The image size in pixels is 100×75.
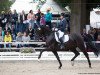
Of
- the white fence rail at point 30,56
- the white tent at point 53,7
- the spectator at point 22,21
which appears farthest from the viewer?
the white tent at point 53,7

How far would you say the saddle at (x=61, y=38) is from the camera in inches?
740

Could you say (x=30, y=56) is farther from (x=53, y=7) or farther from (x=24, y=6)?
(x=24, y=6)

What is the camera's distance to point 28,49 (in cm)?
2253

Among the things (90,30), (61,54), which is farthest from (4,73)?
(90,30)

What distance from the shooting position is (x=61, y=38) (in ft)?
62.3

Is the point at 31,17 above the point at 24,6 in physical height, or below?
above

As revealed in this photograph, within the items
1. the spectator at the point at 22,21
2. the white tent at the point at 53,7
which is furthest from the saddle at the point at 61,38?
the white tent at the point at 53,7

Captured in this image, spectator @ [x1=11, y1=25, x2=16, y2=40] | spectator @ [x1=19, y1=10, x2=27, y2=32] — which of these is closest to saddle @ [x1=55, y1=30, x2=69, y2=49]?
spectator @ [x1=19, y1=10, x2=27, y2=32]

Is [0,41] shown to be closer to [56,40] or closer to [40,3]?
[56,40]

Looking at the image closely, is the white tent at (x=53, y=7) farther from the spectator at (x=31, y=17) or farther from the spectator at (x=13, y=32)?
the spectator at (x=31, y=17)

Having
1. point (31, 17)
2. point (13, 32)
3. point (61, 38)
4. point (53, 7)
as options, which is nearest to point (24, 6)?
point (53, 7)

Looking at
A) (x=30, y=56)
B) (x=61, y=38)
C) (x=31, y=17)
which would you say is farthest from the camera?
(x=31, y=17)

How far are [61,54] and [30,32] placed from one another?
2.08m

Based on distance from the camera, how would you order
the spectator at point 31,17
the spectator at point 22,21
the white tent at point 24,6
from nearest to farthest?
the spectator at point 31,17 < the spectator at point 22,21 < the white tent at point 24,6
